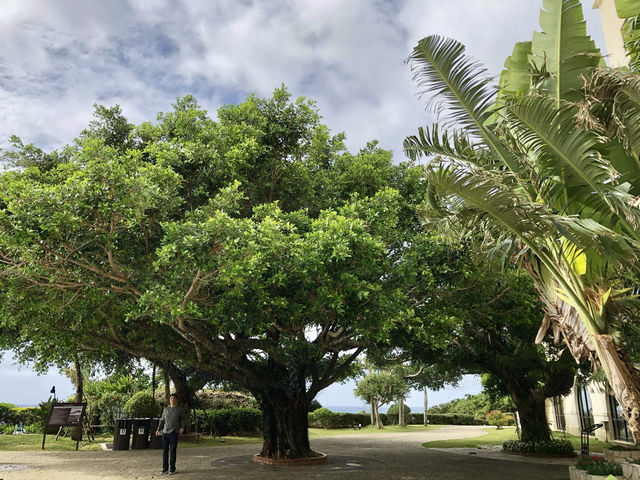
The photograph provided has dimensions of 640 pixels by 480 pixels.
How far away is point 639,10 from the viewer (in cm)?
613

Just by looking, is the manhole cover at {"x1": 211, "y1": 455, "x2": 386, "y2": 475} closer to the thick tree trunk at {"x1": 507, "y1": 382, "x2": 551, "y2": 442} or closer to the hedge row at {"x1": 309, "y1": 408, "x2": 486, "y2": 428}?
the thick tree trunk at {"x1": 507, "y1": 382, "x2": 551, "y2": 442}

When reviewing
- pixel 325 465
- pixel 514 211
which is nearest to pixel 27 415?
pixel 325 465

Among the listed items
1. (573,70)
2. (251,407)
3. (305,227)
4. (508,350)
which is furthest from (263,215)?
(251,407)

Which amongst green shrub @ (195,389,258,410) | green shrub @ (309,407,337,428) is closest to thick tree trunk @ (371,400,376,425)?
green shrub @ (309,407,337,428)

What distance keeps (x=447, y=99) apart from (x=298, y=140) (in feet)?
21.1

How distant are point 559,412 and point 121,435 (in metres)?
26.9

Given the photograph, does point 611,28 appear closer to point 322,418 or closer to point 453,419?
point 322,418

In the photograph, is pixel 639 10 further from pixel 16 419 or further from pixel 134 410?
pixel 16 419

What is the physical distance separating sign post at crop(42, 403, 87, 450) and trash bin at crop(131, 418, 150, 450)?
254 centimetres

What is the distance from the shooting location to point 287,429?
1441 centimetres

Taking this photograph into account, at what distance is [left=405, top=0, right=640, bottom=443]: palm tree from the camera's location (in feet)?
20.2

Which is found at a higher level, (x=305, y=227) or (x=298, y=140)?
(x=298, y=140)

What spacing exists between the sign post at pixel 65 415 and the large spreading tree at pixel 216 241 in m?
5.17

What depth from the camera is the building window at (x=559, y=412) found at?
97.3 ft
